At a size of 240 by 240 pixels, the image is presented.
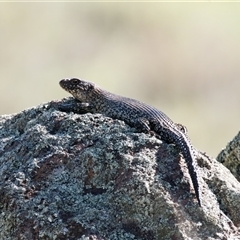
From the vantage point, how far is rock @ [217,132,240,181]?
20.6 feet

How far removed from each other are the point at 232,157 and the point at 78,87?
1.69 m

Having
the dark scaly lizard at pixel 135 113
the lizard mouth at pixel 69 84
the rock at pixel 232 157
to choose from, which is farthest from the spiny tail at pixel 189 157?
the lizard mouth at pixel 69 84

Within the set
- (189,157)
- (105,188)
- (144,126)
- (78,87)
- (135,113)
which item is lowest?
(105,188)

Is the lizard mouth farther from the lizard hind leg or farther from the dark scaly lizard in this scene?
the lizard hind leg

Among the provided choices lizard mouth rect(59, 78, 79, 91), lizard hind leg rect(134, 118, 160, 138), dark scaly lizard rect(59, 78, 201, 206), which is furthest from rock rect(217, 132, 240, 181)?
lizard mouth rect(59, 78, 79, 91)

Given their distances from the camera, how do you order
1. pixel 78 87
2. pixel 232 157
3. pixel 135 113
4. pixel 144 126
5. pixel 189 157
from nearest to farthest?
pixel 189 157, pixel 144 126, pixel 135 113, pixel 232 157, pixel 78 87

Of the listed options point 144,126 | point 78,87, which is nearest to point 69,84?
point 78,87

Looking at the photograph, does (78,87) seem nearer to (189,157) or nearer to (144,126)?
(144,126)

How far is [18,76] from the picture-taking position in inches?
764

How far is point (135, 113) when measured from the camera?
566 centimetres

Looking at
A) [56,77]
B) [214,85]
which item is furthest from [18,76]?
[214,85]

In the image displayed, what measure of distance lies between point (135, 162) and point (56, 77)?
14374 millimetres

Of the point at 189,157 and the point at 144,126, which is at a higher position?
the point at 144,126

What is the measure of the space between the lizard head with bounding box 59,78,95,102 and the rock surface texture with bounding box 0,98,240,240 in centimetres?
121
